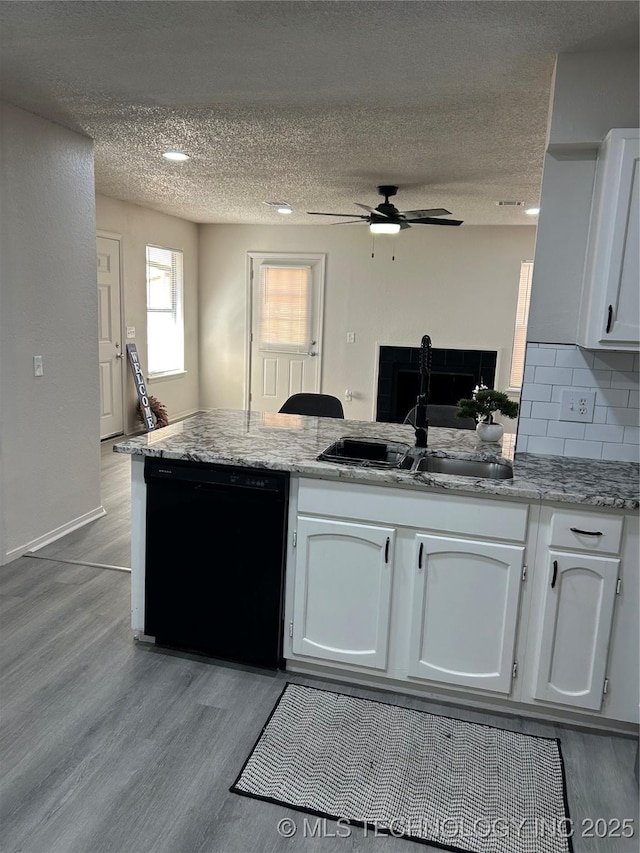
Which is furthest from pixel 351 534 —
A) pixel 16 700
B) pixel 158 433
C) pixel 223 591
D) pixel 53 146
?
pixel 53 146

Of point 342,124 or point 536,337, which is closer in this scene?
point 536,337

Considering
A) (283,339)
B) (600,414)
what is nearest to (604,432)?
(600,414)

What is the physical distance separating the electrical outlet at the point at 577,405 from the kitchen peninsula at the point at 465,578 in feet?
0.59

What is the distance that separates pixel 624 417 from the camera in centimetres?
253

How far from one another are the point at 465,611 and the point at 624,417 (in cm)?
104

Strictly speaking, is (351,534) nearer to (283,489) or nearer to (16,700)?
(283,489)

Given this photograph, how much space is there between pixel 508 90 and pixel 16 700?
125 inches

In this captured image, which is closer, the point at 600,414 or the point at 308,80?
the point at 600,414

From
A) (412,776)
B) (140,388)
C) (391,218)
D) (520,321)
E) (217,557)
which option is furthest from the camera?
(520,321)

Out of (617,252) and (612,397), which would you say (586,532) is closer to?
(612,397)

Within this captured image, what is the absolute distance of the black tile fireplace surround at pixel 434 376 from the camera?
707 centimetres

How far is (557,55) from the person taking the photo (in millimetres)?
2303

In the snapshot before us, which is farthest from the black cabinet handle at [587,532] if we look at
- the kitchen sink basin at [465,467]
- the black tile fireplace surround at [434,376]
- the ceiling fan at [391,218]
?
the black tile fireplace surround at [434,376]

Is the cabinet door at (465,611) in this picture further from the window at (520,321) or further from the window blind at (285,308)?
the window blind at (285,308)
